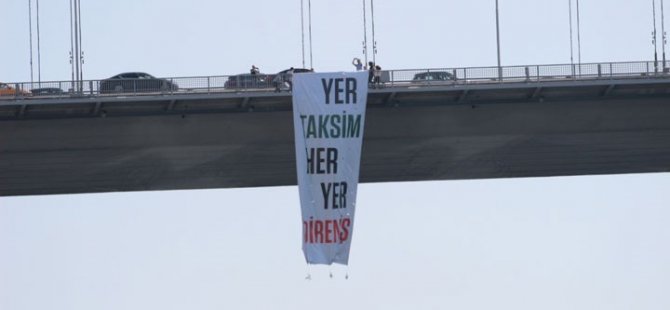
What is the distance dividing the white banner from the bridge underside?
14.4 m

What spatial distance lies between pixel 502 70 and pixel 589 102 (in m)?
4.13

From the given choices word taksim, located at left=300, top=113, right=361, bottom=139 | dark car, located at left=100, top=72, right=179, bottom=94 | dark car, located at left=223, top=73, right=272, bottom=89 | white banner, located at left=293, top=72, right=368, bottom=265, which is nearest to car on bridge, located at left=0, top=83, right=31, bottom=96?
dark car, located at left=100, top=72, right=179, bottom=94

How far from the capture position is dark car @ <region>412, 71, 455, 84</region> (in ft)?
368

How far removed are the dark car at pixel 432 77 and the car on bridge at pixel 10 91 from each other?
16.8 metres

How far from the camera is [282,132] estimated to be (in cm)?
11200

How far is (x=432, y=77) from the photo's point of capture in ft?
372

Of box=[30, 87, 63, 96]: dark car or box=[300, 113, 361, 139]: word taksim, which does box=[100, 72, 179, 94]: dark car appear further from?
box=[300, 113, 361, 139]: word taksim

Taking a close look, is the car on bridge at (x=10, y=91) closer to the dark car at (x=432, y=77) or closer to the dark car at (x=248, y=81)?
the dark car at (x=248, y=81)

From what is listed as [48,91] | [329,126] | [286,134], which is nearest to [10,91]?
[48,91]

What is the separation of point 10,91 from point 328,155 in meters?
21.3

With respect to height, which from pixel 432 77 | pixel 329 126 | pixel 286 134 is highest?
pixel 432 77

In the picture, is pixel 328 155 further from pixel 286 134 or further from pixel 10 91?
pixel 10 91

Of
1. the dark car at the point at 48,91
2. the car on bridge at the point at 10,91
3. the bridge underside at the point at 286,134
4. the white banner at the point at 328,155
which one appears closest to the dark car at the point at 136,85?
the bridge underside at the point at 286,134

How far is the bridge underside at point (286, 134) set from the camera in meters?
111
